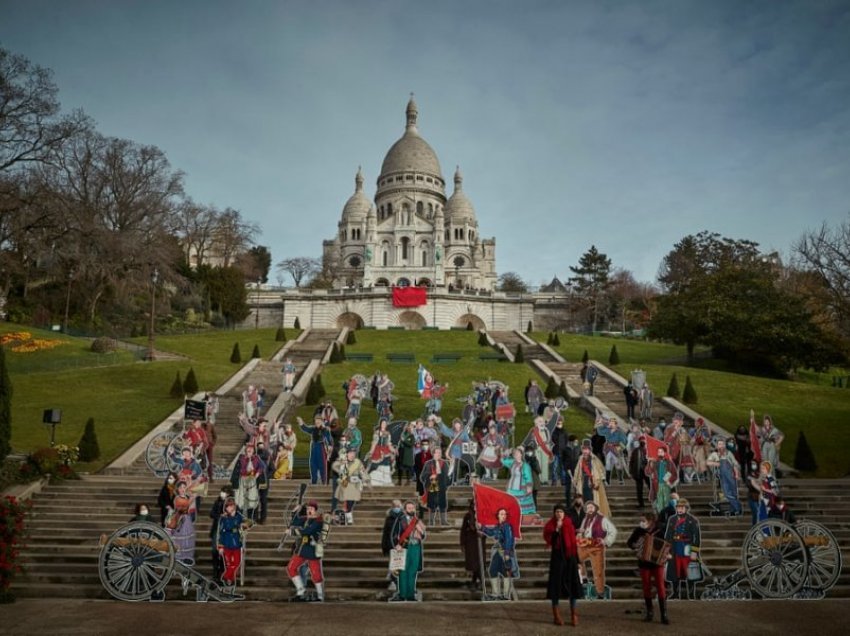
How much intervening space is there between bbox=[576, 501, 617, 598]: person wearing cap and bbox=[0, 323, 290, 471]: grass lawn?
13963 millimetres

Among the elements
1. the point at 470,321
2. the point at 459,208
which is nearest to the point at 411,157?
the point at 459,208

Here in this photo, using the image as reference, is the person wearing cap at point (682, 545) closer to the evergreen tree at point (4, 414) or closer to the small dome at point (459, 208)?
the evergreen tree at point (4, 414)

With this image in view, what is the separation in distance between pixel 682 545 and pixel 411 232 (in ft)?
307

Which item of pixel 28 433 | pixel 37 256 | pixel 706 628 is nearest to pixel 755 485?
pixel 706 628

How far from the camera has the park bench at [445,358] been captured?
120 feet

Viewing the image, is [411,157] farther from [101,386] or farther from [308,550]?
[308,550]

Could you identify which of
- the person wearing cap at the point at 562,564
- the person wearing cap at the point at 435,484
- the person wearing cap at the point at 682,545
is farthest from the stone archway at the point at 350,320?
the person wearing cap at the point at 562,564

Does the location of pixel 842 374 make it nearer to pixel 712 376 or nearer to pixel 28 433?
pixel 712 376

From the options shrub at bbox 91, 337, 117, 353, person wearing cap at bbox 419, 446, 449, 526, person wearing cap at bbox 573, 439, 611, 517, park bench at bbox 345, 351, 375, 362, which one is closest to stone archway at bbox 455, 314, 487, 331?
park bench at bbox 345, 351, 375, 362

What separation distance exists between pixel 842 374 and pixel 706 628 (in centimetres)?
4106

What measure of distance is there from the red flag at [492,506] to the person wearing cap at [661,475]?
464cm

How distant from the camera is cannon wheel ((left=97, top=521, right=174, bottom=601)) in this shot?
387 inches

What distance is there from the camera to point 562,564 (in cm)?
916

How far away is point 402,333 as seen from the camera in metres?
48.8
